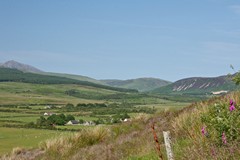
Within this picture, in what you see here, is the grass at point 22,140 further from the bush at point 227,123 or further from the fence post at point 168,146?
the fence post at point 168,146

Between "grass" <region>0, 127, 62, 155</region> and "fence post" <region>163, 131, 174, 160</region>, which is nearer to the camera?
"fence post" <region>163, 131, 174, 160</region>

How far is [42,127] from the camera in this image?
304 feet

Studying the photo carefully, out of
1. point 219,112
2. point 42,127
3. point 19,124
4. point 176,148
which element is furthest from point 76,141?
point 19,124

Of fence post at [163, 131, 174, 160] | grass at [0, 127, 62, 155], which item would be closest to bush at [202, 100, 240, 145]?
fence post at [163, 131, 174, 160]

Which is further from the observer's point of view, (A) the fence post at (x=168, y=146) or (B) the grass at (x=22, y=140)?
(B) the grass at (x=22, y=140)

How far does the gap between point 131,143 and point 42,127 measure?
81.4m

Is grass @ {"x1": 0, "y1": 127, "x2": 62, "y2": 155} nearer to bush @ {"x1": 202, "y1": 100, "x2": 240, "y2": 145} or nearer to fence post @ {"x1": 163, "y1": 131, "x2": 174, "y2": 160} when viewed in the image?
bush @ {"x1": 202, "y1": 100, "x2": 240, "y2": 145}

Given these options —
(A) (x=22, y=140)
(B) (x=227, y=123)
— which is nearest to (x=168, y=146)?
(B) (x=227, y=123)

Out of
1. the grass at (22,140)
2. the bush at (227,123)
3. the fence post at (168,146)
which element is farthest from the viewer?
the grass at (22,140)

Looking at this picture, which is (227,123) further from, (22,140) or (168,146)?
(22,140)

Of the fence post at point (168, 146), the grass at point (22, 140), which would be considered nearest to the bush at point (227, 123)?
the fence post at point (168, 146)

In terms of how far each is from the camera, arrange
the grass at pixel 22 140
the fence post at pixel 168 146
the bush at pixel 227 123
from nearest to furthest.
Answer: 1. the fence post at pixel 168 146
2. the bush at pixel 227 123
3. the grass at pixel 22 140

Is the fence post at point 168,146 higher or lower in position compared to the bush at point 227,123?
lower

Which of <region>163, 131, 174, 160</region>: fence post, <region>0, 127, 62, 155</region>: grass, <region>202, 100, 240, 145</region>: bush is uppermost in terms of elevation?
<region>202, 100, 240, 145</region>: bush
